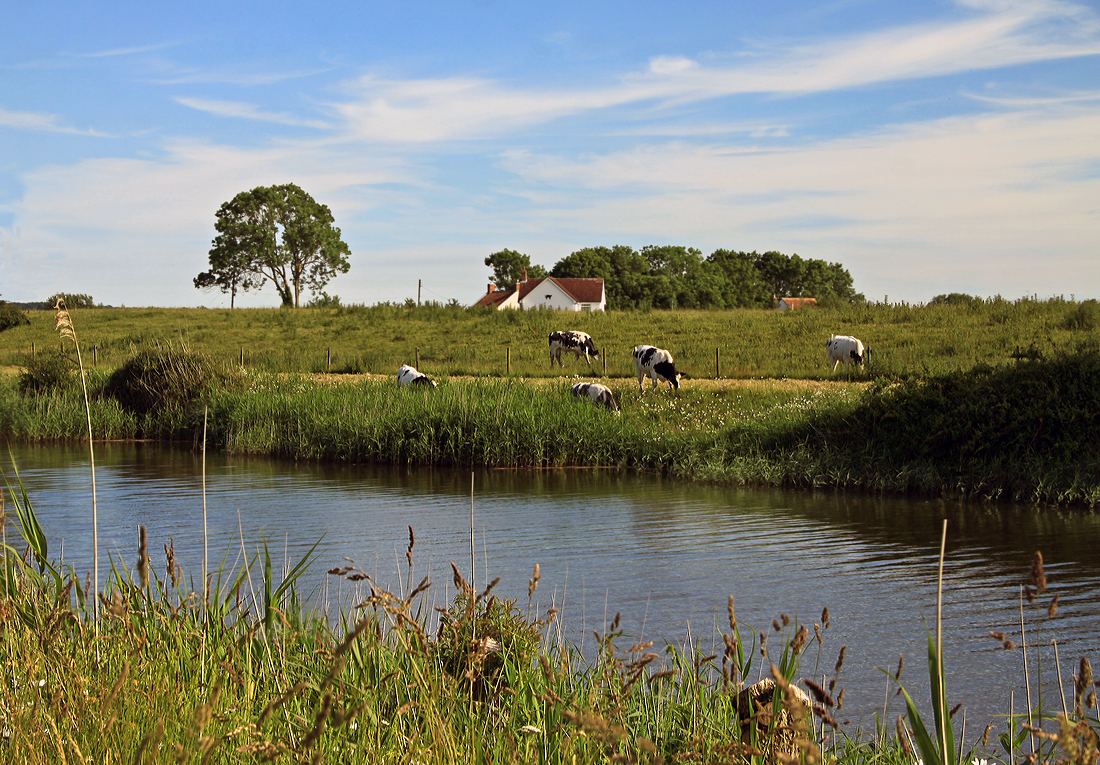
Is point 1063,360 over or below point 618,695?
over

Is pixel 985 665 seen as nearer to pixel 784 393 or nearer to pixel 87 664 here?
pixel 87 664

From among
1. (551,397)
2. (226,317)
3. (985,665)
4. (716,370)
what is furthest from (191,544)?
(226,317)

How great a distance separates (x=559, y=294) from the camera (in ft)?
290

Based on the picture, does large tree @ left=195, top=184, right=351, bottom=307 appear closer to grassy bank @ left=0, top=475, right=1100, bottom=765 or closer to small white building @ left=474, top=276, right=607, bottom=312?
small white building @ left=474, top=276, right=607, bottom=312

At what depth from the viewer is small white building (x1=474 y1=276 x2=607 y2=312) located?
88.2 metres

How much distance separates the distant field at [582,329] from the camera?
29391 mm

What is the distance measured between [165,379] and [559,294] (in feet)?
220

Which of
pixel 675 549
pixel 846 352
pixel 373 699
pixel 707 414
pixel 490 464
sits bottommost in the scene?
pixel 675 549

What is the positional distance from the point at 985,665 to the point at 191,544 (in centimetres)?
810

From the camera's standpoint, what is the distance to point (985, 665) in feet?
23.2

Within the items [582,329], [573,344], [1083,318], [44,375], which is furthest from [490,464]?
[1083,318]

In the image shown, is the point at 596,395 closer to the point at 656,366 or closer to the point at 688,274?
the point at 656,366

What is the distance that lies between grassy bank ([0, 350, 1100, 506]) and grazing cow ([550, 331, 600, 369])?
9504mm

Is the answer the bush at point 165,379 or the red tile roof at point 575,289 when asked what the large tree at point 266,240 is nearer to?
the red tile roof at point 575,289
